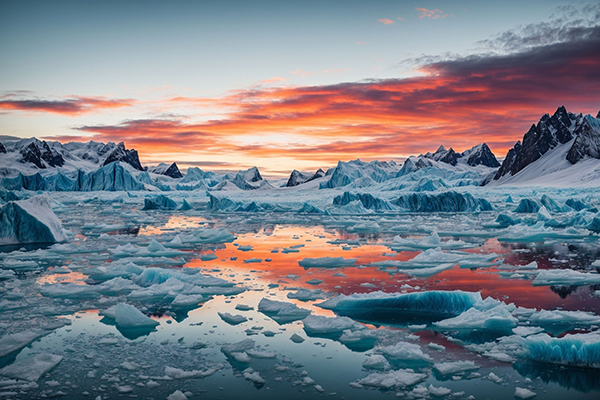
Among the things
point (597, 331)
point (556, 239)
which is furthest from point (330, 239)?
point (597, 331)

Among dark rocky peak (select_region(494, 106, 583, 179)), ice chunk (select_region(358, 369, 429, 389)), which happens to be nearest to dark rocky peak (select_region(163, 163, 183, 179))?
dark rocky peak (select_region(494, 106, 583, 179))

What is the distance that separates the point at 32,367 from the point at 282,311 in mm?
3211

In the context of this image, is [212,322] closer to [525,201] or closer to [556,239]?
[556,239]

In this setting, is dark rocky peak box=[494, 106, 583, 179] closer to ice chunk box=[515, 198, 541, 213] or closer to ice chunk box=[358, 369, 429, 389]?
ice chunk box=[515, 198, 541, 213]

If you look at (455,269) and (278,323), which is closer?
(278,323)

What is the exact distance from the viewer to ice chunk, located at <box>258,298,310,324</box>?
6763 mm

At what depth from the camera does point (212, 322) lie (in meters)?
6.62

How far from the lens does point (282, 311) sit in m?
6.88

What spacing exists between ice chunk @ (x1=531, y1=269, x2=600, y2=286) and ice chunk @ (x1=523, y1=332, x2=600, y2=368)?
3.91m

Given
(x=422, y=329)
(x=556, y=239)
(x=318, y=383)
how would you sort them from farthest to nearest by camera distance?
(x=556, y=239) < (x=422, y=329) < (x=318, y=383)

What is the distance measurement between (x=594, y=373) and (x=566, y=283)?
14.9ft

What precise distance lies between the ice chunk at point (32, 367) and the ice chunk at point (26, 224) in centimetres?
1117

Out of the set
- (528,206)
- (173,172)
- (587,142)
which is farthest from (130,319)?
(173,172)

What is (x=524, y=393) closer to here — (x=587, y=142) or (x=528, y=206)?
(x=528, y=206)
